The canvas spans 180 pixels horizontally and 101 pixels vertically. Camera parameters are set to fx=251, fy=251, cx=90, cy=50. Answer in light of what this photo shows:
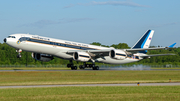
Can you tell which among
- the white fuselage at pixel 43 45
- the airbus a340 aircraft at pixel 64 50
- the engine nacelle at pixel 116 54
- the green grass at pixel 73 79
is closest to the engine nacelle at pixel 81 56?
the airbus a340 aircraft at pixel 64 50

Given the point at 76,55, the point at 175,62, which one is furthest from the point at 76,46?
the point at 175,62

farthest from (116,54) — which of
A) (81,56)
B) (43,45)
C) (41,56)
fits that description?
(41,56)

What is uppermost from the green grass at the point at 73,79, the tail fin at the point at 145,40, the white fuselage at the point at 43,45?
the tail fin at the point at 145,40

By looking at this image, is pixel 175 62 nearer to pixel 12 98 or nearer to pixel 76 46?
pixel 76 46

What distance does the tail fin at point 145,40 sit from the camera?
67.0 m

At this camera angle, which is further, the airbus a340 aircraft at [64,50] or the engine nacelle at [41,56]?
the engine nacelle at [41,56]

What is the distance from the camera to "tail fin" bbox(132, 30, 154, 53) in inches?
2638

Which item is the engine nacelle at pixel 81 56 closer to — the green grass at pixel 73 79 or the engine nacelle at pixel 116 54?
the engine nacelle at pixel 116 54

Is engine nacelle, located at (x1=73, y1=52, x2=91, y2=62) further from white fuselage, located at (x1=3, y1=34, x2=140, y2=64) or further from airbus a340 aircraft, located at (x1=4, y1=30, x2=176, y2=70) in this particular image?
white fuselage, located at (x1=3, y1=34, x2=140, y2=64)

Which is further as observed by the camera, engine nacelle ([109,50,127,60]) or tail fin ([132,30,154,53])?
tail fin ([132,30,154,53])

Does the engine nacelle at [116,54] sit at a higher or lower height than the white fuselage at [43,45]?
lower

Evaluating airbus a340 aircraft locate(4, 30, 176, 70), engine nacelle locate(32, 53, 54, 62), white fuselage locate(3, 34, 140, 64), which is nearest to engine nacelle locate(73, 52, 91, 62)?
airbus a340 aircraft locate(4, 30, 176, 70)

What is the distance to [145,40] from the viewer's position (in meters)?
67.6

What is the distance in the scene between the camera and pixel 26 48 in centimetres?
4944
